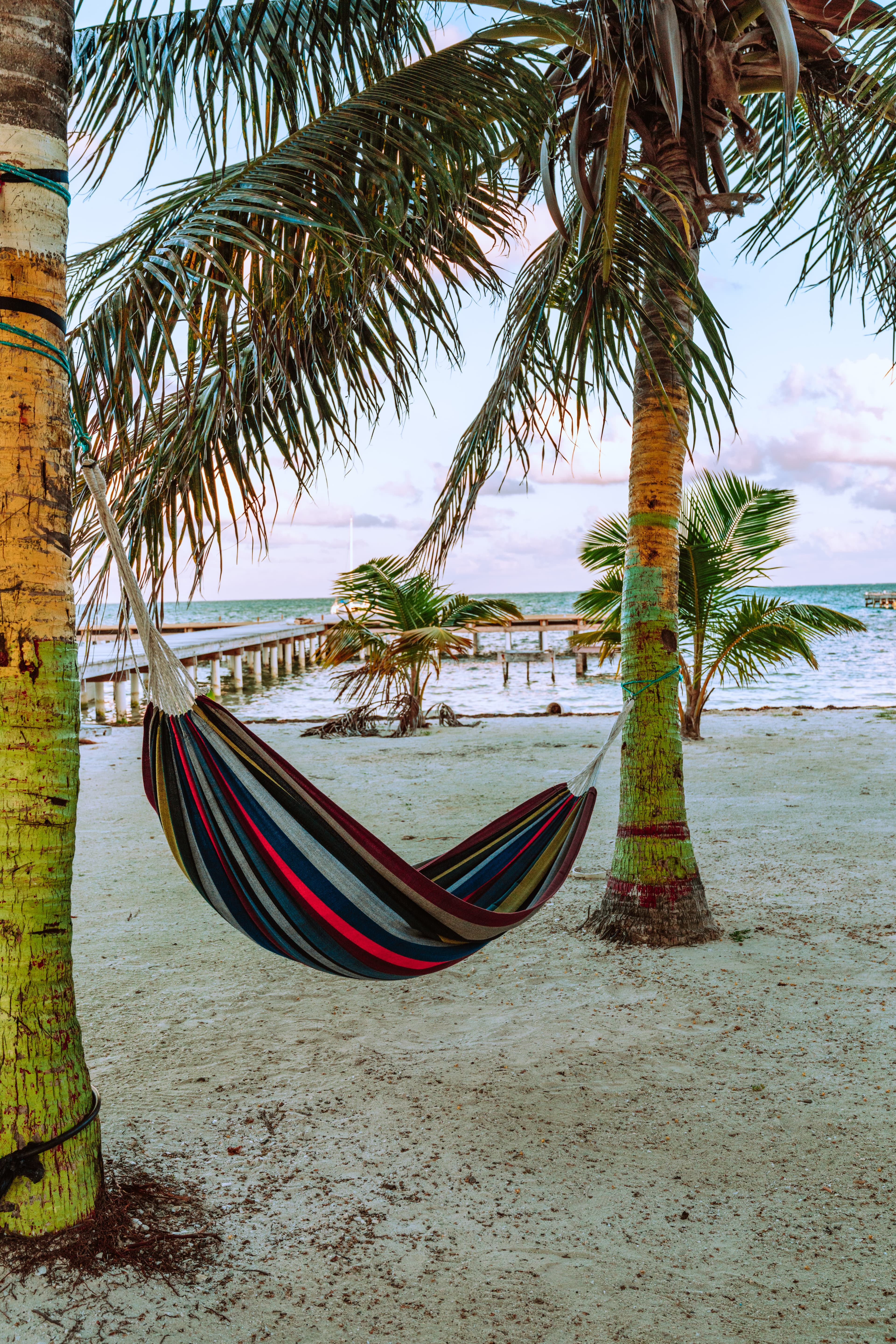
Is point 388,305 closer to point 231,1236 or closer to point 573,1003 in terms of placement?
point 573,1003

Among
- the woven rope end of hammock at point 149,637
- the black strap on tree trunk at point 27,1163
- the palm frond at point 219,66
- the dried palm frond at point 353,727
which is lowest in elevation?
the black strap on tree trunk at point 27,1163

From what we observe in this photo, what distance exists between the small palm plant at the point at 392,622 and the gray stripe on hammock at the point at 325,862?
482cm

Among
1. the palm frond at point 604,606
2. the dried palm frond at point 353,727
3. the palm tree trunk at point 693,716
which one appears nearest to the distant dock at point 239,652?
the palm frond at point 604,606

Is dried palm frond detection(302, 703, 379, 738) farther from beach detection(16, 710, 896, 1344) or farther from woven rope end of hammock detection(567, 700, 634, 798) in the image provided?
woven rope end of hammock detection(567, 700, 634, 798)

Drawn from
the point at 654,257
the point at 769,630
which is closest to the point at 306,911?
the point at 654,257

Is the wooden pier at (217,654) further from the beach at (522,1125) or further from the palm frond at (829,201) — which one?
the beach at (522,1125)

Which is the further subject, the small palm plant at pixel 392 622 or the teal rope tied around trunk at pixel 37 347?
the small palm plant at pixel 392 622

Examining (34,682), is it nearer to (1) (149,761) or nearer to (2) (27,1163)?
(1) (149,761)

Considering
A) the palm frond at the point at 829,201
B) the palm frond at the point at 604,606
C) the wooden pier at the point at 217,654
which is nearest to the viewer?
the palm frond at the point at 829,201

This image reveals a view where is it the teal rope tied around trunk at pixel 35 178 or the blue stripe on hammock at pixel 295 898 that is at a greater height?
the teal rope tied around trunk at pixel 35 178

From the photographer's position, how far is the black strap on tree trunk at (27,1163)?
1.31m

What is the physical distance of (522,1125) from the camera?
179 centimetres

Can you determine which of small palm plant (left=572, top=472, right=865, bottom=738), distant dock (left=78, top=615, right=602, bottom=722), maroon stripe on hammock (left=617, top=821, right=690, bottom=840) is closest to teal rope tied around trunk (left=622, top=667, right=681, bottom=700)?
maroon stripe on hammock (left=617, top=821, right=690, bottom=840)

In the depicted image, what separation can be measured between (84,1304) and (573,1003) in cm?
132
